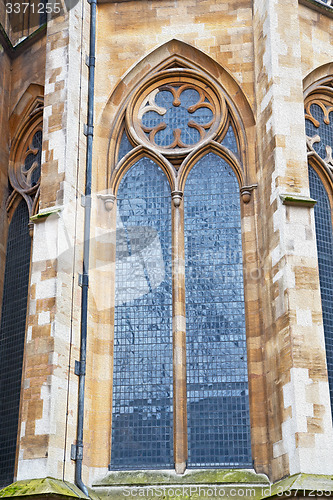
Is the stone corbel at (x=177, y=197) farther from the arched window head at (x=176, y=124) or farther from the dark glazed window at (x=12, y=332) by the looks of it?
the dark glazed window at (x=12, y=332)

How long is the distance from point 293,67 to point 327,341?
5.66 meters

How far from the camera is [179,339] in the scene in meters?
16.4

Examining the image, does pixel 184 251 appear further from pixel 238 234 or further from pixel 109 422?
pixel 109 422

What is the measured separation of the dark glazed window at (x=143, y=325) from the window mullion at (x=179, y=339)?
162mm

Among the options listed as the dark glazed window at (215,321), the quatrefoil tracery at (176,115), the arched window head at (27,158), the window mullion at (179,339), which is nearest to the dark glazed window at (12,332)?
the arched window head at (27,158)

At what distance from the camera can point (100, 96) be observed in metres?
18.5

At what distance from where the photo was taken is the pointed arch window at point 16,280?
17047mm

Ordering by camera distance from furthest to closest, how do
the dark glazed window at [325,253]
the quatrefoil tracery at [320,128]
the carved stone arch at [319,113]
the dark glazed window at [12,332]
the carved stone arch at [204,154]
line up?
the quatrefoil tracery at [320,128] → the carved stone arch at [319,113] → the carved stone arch at [204,154] → the dark glazed window at [12,332] → the dark glazed window at [325,253]

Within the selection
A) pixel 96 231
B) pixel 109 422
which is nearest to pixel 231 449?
pixel 109 422

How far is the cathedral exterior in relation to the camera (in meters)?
15.0

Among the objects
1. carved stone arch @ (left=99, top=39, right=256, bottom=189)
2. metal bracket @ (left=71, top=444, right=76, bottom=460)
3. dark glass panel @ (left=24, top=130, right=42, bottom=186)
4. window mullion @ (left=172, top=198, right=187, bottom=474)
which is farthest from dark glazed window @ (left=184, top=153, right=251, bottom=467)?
dark glass panel @ (left=24, top=130, right=42, bottom=186)

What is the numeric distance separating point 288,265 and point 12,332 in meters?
6.39

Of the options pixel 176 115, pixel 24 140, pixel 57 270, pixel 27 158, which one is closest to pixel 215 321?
pixel 57 270

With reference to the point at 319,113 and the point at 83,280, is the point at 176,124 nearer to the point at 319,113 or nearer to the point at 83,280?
the point at 319,113
